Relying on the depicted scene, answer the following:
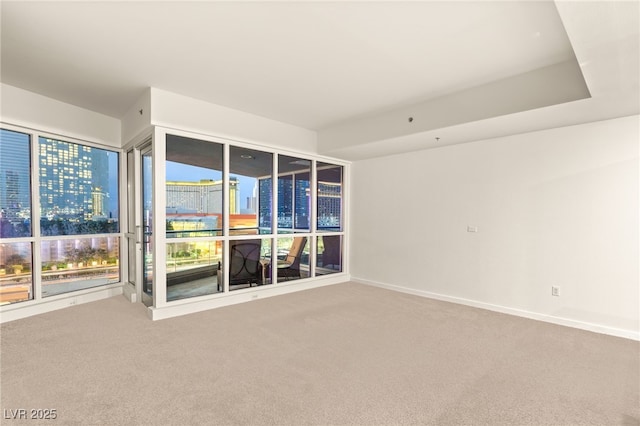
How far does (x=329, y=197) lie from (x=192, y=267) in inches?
110

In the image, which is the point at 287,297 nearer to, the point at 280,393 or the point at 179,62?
the point at 280,393

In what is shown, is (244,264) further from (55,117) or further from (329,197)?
(55,117)

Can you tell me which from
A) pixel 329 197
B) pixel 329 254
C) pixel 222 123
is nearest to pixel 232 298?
pixel 329 254

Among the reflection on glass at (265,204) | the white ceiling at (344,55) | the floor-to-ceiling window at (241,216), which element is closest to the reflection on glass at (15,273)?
the floor-to-ceiling window at (241,216)

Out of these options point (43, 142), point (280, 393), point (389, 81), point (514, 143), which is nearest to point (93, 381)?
point (280, 393)

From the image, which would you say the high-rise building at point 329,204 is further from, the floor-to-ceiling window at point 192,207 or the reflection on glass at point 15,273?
the reflection on glass at point 15,273

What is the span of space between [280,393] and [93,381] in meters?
1.45

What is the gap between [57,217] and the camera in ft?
13.6

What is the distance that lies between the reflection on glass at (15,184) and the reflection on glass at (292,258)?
3.35 meters

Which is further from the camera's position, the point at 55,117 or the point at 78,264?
the point at 78,264

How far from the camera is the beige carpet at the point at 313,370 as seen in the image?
2027 millimetres

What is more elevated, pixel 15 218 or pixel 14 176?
pixel 14 176

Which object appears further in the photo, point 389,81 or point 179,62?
point 389,81

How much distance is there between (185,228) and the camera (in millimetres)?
4180
